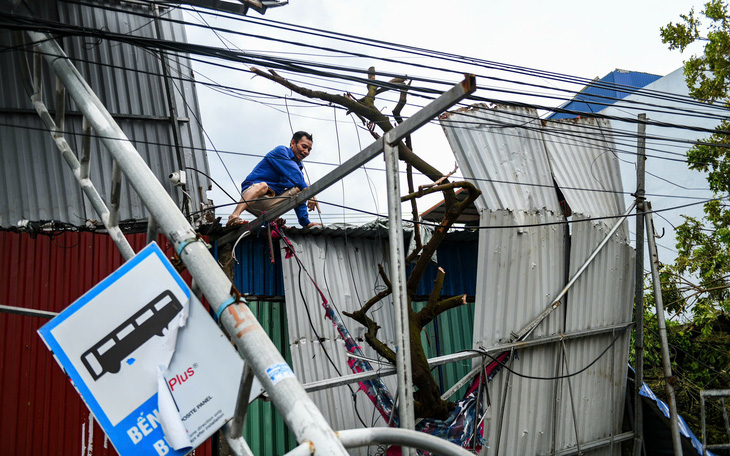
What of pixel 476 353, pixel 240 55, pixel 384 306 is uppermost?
pixel 240 55

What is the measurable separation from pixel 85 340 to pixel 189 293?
0.53 metres

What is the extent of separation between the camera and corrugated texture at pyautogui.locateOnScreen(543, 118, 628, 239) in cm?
749

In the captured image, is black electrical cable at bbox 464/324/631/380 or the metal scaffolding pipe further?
black electrical cable at bbox 464/324/631/380

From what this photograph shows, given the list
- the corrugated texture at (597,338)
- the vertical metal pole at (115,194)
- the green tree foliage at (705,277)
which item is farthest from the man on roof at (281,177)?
the green tree foliage at (705,277)

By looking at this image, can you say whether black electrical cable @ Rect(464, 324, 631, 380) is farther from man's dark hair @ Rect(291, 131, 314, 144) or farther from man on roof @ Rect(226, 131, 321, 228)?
man's dark hair @ Rect(291, 131, 314, 144)

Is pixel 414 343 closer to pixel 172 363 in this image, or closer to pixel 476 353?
pixel 476 353

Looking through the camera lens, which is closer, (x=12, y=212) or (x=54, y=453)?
(x=54, y=453)

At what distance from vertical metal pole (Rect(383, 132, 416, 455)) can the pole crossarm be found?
3.9 inches

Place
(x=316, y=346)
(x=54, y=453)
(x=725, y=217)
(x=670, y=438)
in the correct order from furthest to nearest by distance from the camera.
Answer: (x=725, y=217) < (x=670, y=438) < (x=316, y=346) < (x=54, y=453)

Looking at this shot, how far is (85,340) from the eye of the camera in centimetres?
293

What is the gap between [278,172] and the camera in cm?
706

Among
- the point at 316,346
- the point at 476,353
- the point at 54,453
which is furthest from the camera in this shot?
the point at 316,346

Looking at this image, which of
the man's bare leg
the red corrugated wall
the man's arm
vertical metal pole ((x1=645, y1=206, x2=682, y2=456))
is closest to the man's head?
the man's arm

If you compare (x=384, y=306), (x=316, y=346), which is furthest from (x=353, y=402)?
(x=384, y=306)
